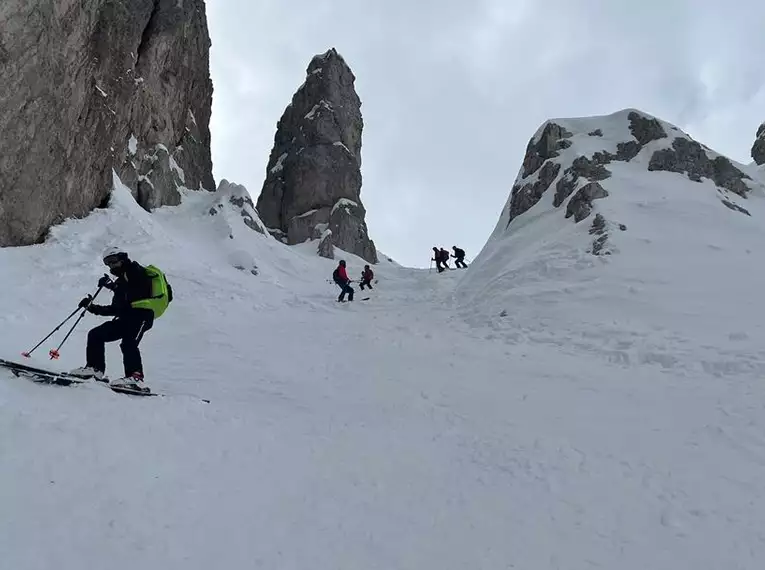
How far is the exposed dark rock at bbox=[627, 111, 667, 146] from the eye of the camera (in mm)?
29750

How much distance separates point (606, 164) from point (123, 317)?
25592mm

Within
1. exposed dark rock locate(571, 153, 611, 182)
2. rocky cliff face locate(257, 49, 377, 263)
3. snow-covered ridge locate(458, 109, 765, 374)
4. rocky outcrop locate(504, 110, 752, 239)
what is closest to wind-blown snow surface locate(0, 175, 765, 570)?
snow-covered ridge locate(458, 109, 765, 374)

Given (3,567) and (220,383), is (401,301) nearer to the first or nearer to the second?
(220,383)

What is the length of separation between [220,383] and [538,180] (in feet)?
80.5

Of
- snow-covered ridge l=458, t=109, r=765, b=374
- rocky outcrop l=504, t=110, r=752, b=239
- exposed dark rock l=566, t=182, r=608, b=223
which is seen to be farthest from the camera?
rocky outcrop l=504, t=110, r=752, b=239

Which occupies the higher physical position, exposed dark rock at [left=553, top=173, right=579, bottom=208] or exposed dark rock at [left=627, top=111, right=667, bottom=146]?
exposed dark rock at [left=627, top=111, right=667, bottom=146]

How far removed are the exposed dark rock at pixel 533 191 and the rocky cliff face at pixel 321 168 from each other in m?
23.3

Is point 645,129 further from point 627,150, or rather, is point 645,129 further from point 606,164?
point 606,164

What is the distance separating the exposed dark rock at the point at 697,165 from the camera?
91.8 feet

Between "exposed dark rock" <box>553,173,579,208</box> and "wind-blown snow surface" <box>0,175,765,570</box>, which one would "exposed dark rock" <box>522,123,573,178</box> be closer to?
"exposed dark rock" <box>553,173,579,208</box>

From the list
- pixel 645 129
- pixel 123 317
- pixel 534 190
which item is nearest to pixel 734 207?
pixel 645 129

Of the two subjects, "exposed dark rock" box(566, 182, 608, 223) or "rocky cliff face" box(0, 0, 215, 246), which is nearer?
"rocky cliff face" box(0, 0, 215, 246)

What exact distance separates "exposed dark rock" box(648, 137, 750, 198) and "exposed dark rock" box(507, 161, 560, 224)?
4638 millimetres

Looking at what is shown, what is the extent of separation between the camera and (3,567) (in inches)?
150
